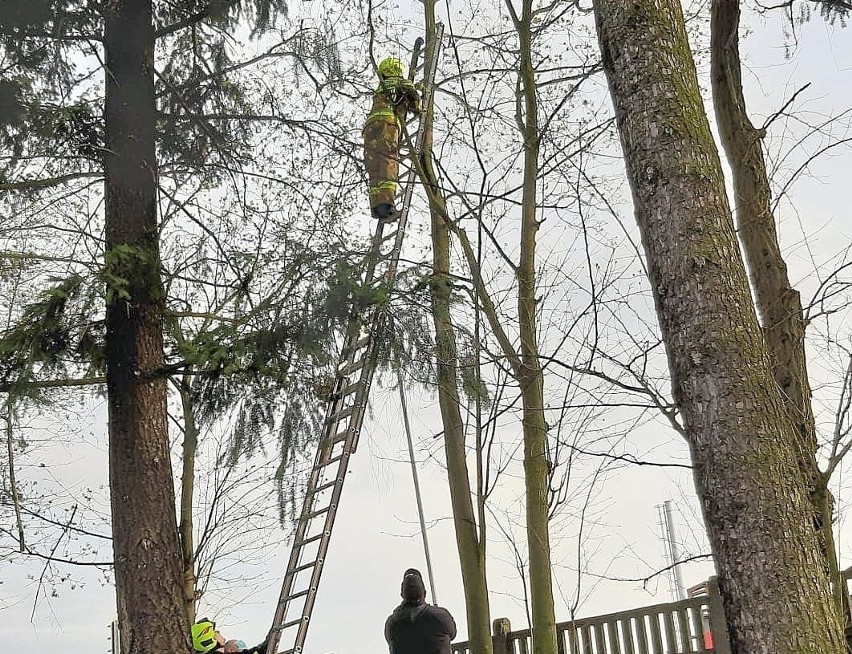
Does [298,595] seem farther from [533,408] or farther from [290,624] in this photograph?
[533,408]

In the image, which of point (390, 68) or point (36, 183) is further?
point (390, 68)

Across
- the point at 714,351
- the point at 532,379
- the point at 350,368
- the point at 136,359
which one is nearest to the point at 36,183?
the point at 136,359

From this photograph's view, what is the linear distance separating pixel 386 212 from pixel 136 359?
2.28 m

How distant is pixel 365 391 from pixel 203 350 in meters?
1.11

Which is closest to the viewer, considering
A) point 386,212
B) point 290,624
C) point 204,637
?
point 290,624

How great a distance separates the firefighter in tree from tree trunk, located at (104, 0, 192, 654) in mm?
1706

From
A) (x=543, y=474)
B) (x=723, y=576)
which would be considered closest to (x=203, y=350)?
(x=543, y=474)

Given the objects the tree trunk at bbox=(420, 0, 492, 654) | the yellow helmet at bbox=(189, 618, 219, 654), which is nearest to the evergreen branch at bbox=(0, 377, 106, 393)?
the yellow helmet at bbox=(189, 618, 219, 654)

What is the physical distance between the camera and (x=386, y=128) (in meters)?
7.45

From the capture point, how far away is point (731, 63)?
231 inches

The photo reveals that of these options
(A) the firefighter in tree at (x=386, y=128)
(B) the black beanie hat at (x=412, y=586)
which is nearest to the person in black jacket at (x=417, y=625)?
(B) the black beanie hat at (x=412, y=586)

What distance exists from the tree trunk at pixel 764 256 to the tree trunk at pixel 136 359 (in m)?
3.90

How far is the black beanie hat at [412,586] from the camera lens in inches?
253

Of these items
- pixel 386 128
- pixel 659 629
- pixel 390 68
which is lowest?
pixel 659 629
